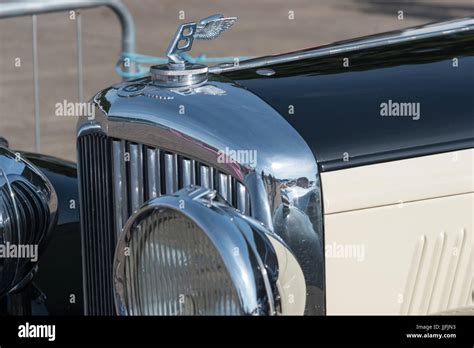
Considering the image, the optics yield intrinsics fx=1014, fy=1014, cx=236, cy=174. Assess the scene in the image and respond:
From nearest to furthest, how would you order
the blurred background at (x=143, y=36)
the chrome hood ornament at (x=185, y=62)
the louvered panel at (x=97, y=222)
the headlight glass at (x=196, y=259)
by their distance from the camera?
the headlight glass at (x=196, y=259), the chrome hood ornament at (x=185, y=62), the louvered panel at (x=97, y=222), the blurred background at (x=143, y=36)

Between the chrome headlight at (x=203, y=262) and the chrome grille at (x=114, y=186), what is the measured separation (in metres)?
0.17

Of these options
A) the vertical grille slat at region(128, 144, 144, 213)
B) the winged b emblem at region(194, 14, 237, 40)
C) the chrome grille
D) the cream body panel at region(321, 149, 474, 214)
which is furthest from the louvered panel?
the cream body panel at region(321, 149, 474, 214)

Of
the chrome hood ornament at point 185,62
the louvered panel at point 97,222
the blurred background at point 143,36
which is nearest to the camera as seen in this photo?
the chrome hood ornament at point 185,62

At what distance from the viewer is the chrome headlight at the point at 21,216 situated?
8.88ft

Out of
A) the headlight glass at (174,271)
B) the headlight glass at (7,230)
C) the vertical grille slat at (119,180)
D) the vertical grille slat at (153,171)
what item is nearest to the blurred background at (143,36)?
the headlight glass at (7,230)

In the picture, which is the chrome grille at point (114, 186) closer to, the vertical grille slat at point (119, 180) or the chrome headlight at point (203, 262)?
the vertical grille slat at point (119, 180)

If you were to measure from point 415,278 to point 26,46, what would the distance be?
6679 millimetres

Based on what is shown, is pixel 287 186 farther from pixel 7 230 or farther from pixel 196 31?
pixel 7 230

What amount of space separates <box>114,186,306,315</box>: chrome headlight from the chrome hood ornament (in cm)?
41

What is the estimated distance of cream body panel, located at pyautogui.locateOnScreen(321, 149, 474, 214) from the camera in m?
2.21

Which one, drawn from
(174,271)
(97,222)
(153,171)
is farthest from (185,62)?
(174,271)

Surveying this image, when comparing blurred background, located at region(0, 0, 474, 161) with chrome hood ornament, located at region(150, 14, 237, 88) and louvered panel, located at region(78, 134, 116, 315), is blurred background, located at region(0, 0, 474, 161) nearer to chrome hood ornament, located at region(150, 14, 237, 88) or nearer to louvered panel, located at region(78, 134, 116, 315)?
louvered panel, located at region(78, 134, 116, 315)

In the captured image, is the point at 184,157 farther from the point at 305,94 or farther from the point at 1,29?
the point at 1,29

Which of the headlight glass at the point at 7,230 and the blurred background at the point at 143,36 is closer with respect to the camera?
the headlight glass at the point at 7,230
